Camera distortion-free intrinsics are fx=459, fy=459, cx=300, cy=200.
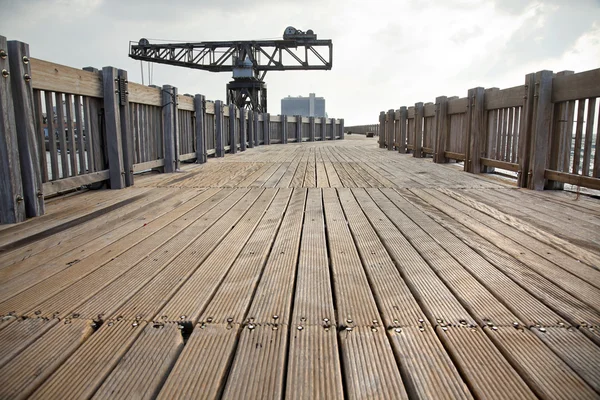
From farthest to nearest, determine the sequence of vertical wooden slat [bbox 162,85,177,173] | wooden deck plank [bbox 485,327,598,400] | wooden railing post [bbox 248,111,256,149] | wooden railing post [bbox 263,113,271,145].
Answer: wooden railing post [bbox 263,113,271,145], wooden railing post [bbox 248,111,256,149], vertical wooden slat [bbox 162,85,177,173], wooden deck plank [bbox 485,327,598,400]

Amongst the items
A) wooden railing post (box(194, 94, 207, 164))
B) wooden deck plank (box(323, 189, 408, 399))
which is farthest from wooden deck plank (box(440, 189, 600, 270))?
wooden railing post (box(194, 94, 207, 164))

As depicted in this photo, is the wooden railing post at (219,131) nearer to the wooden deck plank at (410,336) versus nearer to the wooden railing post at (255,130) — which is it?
the wooden railing post at (255,130)

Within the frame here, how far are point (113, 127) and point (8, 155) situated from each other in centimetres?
194

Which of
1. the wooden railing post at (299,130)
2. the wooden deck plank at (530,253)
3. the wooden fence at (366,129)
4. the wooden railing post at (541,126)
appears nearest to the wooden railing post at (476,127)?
the wooden railing post at (541,126)

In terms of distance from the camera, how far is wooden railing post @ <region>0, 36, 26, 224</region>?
137 inches

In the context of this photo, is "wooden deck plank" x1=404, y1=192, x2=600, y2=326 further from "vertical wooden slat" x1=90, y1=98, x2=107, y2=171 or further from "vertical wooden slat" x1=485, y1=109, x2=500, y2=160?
"vertical wooden slat" x1=485, y1=109, x2=500, y2=160

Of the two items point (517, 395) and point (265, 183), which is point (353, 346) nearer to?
point (517, 395)

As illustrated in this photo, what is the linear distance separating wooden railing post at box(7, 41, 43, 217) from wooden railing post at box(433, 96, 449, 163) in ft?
25.1

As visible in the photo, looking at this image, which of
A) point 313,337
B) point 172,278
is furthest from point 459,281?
point 172,278

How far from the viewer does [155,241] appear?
117 inches

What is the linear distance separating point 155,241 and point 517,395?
7.50 ft

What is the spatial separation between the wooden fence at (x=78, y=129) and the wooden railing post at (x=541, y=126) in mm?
4877

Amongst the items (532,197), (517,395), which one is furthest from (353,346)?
(532,197)

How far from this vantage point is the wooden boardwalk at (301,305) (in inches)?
55.4
